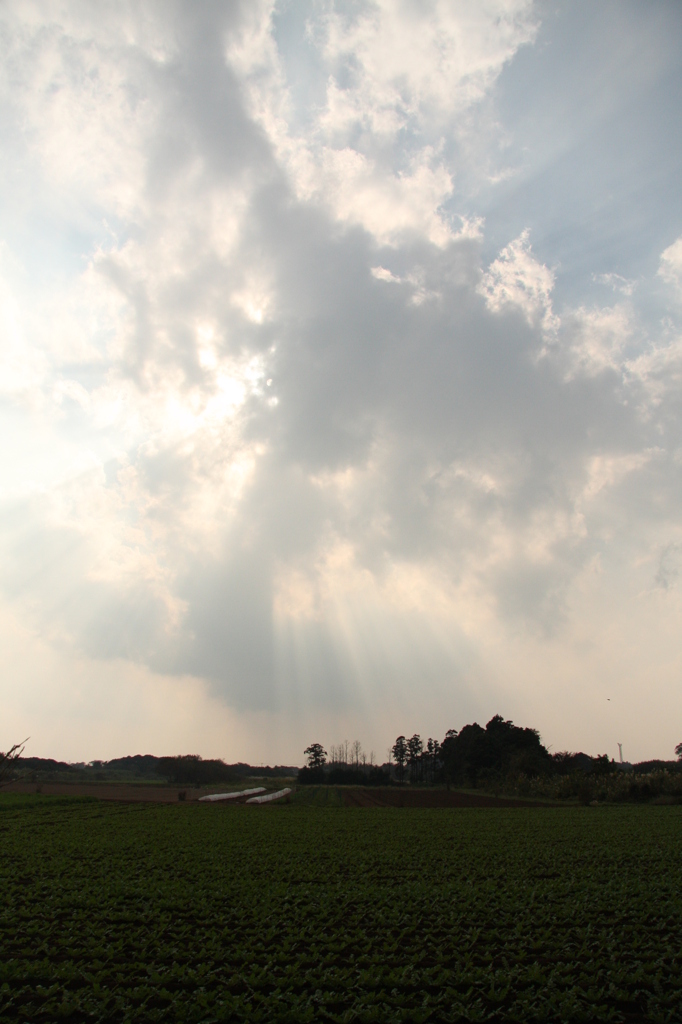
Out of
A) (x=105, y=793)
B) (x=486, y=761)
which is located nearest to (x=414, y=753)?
(x=486, y=761)

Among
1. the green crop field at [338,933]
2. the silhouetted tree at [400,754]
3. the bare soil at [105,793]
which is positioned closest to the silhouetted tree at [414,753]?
the silhouetted tree at [400,754]

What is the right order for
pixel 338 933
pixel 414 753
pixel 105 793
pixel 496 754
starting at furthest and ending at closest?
pixel 414 753 → pixel 496 754 → pixel 105 793 → pixel 338 933

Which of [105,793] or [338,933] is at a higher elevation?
[338,933]

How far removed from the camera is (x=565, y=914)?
459 inches

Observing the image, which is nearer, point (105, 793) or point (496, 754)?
point (105, 793)

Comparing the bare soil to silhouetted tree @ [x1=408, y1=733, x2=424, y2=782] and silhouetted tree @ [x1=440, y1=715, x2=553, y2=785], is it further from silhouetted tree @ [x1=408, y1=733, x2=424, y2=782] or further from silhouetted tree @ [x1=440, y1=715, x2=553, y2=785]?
silhouetted tree @ [x1=408, y1=733, x2=424, y2=782]

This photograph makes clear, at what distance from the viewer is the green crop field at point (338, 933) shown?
7605 millimetres

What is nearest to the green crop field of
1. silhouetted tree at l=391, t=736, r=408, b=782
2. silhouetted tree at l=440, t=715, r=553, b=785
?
silhouetted tree at l=440, t=715, r=553, b=785

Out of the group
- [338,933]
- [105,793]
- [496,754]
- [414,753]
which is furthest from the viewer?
[414,753]

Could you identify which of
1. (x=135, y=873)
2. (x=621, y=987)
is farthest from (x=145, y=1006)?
(x=135, y=873)

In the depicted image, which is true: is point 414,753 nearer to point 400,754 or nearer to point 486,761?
point 400,754

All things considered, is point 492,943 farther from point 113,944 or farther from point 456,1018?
point 113,944

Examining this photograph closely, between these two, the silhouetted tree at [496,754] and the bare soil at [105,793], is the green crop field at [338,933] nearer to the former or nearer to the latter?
the bare soil at [105,793]

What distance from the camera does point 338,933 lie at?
34.2 ft
